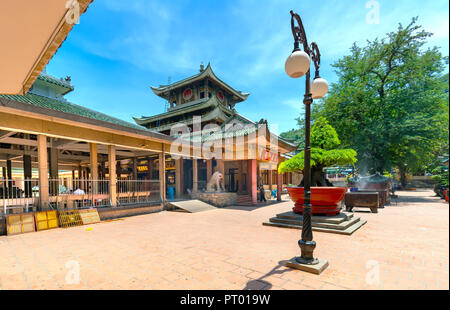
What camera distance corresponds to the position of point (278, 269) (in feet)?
12.0

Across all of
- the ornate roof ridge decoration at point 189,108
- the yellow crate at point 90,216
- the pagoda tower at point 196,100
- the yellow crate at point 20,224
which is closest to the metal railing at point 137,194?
the yellow crate at point 90,216

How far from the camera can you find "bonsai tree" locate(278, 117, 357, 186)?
24.0 ft

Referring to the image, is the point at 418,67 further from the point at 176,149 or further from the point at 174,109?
the point at 174,109

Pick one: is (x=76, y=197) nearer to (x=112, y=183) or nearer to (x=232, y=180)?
(x=112, y=183)

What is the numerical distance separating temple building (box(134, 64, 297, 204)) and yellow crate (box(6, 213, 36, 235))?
8464 mm

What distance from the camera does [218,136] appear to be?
1530cm

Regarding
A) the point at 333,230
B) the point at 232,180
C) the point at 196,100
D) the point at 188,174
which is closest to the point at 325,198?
the point at 333,230

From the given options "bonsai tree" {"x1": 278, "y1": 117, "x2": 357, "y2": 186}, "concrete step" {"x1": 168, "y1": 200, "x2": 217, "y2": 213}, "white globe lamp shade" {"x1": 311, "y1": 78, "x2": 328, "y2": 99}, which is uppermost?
"white globe lamp shade" {"x1": 311, "y1": 78, "x2": 328, "y2": 99}

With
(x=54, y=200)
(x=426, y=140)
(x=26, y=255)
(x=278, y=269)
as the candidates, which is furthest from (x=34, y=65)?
(x=426, y=140)

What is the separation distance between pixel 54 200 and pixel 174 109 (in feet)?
63.2

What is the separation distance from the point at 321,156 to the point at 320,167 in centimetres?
74

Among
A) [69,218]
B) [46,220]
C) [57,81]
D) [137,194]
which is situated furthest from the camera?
[57,81]

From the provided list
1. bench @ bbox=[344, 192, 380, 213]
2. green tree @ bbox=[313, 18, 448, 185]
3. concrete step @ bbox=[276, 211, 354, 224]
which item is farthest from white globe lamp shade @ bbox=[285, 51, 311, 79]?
green tree @ bbox=[313, 18, 448, 185]

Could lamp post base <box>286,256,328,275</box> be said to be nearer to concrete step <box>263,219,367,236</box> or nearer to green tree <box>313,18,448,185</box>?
concrete step <box>263,219,367,236</box>
